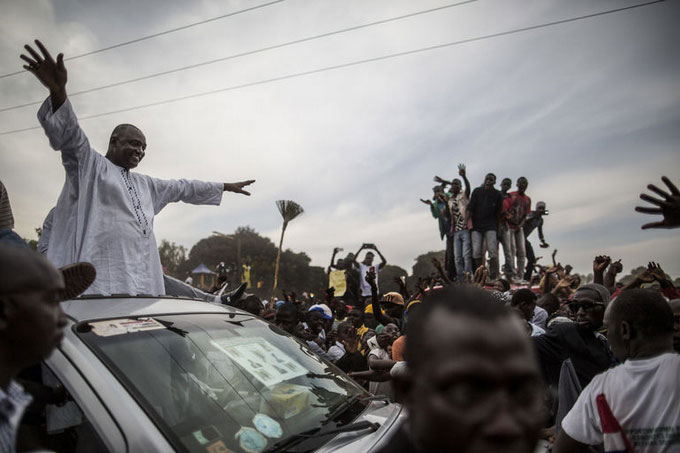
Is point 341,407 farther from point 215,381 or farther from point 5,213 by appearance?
point 5,213

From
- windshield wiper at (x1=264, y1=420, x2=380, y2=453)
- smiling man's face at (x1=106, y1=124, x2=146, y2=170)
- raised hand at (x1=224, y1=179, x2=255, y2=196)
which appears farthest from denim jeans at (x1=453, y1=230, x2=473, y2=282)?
windshield wiper at (x1=264, y1=420, x2=380, y2=453)

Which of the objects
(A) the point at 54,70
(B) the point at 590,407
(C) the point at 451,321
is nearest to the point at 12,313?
(C) the point at 451,321

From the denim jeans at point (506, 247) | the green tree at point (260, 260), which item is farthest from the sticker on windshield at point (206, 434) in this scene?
the green tree at point (260, 260)

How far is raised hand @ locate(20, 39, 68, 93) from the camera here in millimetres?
2164

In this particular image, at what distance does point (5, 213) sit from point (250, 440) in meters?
1.84

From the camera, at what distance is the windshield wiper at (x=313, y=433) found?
5.37 ft

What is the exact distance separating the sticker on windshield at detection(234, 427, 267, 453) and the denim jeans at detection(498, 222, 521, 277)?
7663mm

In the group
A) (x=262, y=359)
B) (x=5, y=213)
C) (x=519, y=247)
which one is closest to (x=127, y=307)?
(x=262, y=359)

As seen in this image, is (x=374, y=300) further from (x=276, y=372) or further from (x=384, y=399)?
(x=276, y=372)

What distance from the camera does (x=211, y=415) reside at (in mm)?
1678

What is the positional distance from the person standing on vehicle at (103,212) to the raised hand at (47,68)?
74 millimetres

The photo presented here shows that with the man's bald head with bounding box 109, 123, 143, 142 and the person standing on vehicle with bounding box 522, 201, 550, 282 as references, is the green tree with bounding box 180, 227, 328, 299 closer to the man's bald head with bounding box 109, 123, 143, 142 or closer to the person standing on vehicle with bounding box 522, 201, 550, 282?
the person standing on vehicle with bounding box 522, 201, 550, 282

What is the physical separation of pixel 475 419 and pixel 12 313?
111 cm

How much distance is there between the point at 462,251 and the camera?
825 cm
